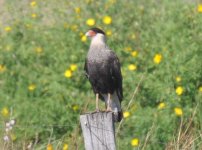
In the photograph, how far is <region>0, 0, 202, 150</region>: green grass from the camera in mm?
7422

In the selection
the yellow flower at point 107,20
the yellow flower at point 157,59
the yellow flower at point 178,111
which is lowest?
the yellow flower at point 178,111

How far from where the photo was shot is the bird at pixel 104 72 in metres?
6.32

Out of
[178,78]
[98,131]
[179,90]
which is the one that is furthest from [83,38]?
[98,131]

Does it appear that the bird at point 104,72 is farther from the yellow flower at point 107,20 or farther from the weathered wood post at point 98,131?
the yellow flower at point 107,20

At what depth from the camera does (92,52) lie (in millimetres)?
6348

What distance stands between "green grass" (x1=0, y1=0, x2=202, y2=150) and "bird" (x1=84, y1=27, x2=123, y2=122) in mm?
245

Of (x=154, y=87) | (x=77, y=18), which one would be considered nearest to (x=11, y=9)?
(x=77, y=18)

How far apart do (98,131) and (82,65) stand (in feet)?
11.8

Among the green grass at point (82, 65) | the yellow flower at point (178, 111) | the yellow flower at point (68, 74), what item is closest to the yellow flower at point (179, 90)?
the green grass at point (82, 65)

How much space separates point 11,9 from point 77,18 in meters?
1.13

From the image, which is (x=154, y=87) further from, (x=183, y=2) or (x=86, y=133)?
(x=86, y=133)

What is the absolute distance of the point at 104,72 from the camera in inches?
252

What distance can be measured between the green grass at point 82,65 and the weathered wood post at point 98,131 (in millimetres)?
1586

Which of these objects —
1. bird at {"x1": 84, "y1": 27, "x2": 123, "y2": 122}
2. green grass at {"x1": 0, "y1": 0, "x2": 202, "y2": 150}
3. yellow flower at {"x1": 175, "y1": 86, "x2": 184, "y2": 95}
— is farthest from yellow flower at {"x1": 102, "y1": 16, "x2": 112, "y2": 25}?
bird at {"x1": 84, "y1": 27, "x2": 123, "y2": 122}
